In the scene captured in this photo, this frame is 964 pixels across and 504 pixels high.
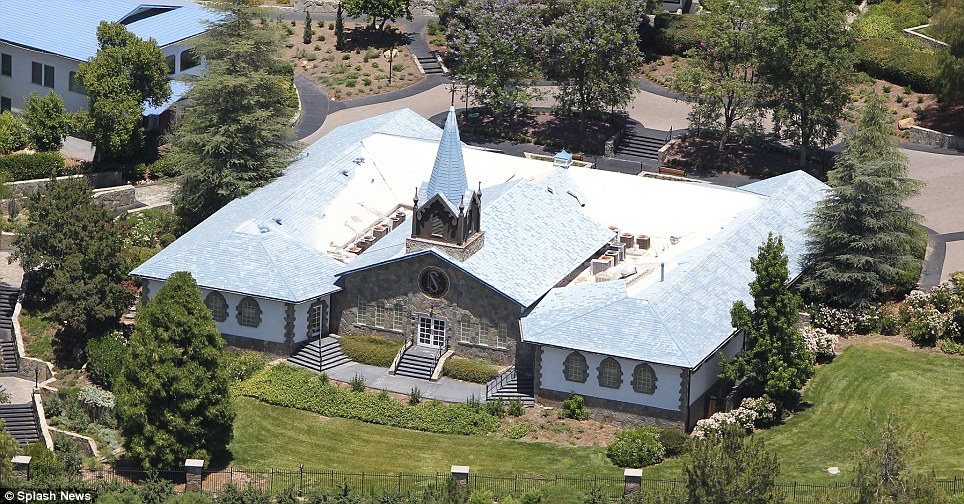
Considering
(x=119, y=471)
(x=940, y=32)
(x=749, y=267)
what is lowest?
(x=119, y=471)

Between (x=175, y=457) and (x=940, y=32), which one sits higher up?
(x=940, y=32)

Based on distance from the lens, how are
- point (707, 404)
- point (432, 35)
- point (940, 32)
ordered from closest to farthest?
point (707, 404), point (940, 32), point (432, 35)

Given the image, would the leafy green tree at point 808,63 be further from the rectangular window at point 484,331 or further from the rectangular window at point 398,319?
the rectangular window at point 398,319

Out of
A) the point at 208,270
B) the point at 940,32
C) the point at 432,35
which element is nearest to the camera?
the point at 208,270

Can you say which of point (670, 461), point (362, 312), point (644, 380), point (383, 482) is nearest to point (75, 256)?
point (362, 312)

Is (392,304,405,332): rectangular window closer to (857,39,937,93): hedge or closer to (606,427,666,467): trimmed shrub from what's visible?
(606,427,666,467): trimmed shrub

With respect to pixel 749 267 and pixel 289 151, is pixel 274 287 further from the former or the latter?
pixel 749 267

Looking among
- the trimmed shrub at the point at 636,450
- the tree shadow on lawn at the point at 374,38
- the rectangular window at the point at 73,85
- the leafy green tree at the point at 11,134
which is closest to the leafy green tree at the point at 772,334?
the trimmed shrub at the point at 636,450

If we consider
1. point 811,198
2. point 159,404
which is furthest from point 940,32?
point 159,404
